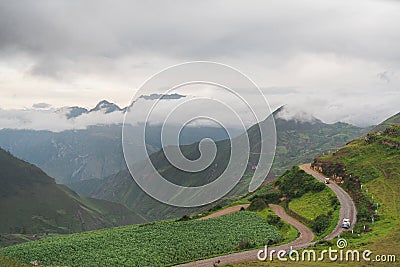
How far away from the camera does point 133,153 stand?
69.6 feet

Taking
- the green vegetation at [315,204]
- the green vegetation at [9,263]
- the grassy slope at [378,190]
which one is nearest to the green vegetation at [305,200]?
the green vegetation at [315,204]

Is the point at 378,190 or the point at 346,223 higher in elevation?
the point at 378,190

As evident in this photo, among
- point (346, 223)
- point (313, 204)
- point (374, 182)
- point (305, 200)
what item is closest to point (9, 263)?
point (346, 223)

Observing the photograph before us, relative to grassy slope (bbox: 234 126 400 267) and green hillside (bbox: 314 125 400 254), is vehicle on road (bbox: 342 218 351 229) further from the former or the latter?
grassy slope (bbox: 234 126 400 267)

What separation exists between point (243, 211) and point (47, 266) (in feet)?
122

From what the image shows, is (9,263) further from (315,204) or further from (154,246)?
(315,204)

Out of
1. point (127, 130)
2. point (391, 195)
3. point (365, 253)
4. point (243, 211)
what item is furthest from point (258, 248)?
point (127, 130)

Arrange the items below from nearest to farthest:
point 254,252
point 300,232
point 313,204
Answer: point 254,252
point 300,232
point 313,204

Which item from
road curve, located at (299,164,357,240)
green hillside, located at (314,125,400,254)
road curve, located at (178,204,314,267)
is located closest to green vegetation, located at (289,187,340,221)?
road curve, located at (299,164,357,240)

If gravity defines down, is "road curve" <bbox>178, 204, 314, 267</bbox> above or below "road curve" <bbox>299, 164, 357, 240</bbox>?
below

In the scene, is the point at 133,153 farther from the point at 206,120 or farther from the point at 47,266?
the point at 47,266

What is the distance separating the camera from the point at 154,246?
47719 mm

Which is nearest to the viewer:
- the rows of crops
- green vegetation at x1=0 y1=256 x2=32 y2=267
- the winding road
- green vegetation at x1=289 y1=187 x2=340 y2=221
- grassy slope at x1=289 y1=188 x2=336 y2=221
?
green vegetation at x1=0 y1=256 x2=32 y2=267

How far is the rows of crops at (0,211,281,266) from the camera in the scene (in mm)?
43250
